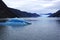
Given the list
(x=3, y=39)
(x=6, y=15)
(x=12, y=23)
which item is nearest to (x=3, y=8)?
(x=6, y=15)

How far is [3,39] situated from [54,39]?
7264 millimetres

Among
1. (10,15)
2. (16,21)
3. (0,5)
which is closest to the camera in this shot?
(16,21)

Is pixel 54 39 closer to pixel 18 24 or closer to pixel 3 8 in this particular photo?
pixel 18 24

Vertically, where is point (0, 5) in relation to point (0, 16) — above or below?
above

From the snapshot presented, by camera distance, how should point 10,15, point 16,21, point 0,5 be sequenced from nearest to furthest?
point 16,21 → point 0,5 → point 10,15

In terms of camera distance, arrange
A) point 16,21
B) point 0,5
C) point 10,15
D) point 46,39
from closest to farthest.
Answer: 1. point 46,39
2. point 16,21
3. point 0,5
4. point 10,15

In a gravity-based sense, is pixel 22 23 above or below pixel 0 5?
below

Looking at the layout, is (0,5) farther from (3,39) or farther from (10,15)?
(3,39)

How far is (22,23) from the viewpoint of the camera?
177ft

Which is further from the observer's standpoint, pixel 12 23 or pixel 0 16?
pixel 0 16

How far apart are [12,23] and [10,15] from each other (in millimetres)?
142356

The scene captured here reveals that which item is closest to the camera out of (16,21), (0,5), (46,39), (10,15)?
(46,39)

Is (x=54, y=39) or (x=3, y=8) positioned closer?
(x=54, y=39)

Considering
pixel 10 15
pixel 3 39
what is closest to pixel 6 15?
pixel 10 15
